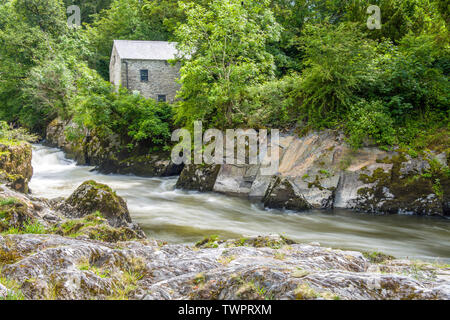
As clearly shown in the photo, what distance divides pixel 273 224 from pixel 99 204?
506cm

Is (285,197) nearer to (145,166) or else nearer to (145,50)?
(145,166)

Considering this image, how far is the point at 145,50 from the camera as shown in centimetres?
2739

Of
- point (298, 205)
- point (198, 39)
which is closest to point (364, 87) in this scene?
point (298, 205)

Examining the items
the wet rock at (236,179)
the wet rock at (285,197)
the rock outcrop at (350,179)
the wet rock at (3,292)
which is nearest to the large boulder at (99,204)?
the wet rock at (3,292)

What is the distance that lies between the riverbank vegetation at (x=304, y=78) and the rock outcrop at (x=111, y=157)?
0.74 metres

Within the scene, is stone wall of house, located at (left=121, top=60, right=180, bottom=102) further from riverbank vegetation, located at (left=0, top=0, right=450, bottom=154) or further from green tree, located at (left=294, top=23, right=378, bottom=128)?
green tree, located at (left=294, top=23, right=378, bottom=128)

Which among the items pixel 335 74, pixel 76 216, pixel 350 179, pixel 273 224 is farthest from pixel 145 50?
pixel 76 216

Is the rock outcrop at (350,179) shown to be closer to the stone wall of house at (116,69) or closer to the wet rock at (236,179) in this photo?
the wet rock at (236,179)

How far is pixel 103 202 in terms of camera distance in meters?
8.26

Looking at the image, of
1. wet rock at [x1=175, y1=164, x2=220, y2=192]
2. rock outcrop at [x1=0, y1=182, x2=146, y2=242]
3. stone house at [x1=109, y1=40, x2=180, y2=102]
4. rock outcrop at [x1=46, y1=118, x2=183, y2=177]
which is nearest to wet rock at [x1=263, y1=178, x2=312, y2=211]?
wet rock at [x1=175, y1=164, x2=220, y2=192]

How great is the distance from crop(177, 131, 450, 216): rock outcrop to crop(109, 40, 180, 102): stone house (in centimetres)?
1693

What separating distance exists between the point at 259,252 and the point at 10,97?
35.5m

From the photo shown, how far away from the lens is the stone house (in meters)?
26.6
